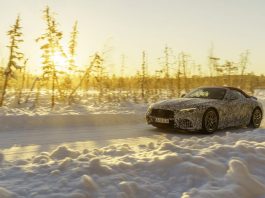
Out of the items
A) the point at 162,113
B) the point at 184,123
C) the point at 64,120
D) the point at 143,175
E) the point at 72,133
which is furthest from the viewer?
the point at 64,120

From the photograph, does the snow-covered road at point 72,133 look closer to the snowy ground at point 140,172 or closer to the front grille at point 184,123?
the front grille at point 184,123

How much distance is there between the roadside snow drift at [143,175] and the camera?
5.04 m

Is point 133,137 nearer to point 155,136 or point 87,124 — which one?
point 155,136

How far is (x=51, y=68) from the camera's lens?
18.6 meters

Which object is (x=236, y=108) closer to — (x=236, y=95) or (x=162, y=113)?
(x=236, y=95)

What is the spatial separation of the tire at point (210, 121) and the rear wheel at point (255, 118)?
2.12 m

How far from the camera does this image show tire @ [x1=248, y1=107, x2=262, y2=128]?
1387cm

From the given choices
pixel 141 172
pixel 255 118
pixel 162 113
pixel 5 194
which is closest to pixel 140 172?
pixel 141 172

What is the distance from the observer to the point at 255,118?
14.0m

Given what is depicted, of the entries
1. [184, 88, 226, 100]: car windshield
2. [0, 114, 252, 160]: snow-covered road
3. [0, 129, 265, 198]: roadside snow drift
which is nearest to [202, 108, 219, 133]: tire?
[0, 114, 252, 160]: snow-covered road

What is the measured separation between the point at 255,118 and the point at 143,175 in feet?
30.0

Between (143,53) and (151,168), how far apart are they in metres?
17.3

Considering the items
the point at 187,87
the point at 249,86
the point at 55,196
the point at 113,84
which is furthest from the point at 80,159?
the point at 249,86

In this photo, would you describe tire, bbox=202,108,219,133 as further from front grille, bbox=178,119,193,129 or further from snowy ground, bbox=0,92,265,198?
snowy ground, bbox=0,92,265,198
